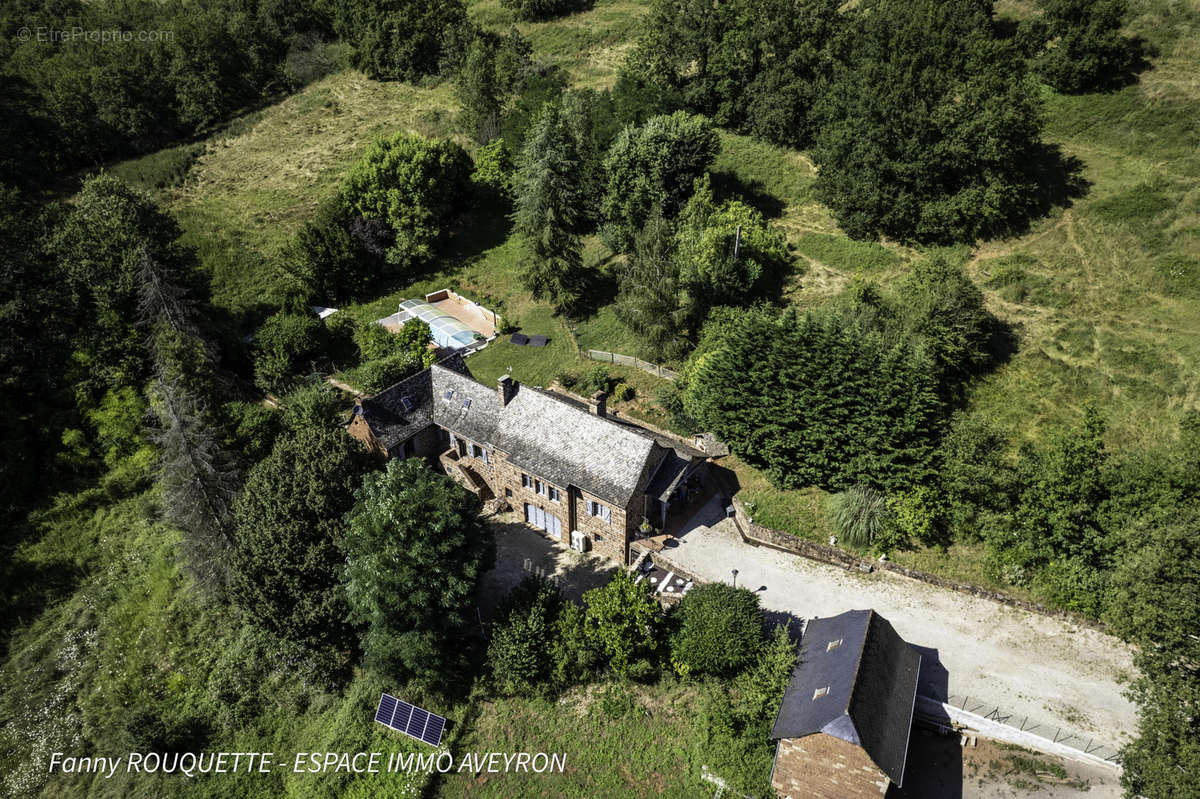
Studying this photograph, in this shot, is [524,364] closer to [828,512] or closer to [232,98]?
[828,512]

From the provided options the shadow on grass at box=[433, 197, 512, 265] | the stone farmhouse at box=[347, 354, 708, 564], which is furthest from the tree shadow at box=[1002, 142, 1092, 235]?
the shadow on grass at box=[433, 197, 512, 265]

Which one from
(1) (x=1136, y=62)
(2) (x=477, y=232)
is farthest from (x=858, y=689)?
(1) (x=1136, y=62)

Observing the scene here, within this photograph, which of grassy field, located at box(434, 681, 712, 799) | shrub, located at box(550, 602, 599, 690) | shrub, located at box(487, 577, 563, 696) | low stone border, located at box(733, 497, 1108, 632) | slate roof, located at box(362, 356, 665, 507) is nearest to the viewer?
grassy field, located at box(434, 681, 712, 799)

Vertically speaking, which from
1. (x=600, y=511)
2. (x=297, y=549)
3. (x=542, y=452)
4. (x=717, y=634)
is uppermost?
(x=297, y=549)

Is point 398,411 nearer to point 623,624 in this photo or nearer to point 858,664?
point 623,624

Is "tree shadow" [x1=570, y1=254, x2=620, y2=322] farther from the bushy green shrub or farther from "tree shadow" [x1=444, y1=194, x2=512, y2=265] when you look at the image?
"tree shadow" [x1=444, y1=194, x2=512, y2=265]

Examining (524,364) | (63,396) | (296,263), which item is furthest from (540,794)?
(296,263)
